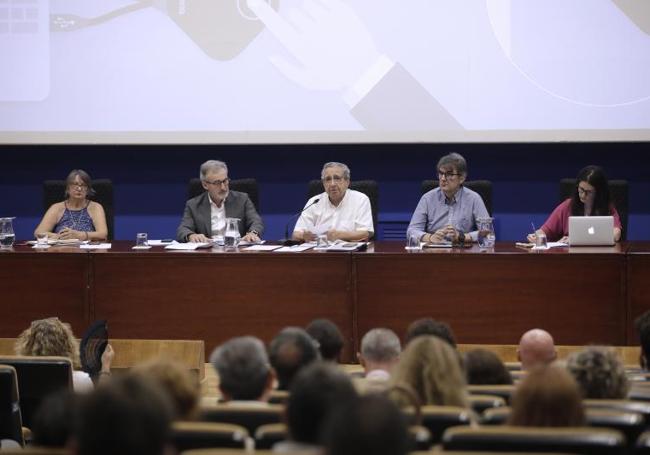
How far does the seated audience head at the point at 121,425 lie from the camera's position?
1829 millimetres

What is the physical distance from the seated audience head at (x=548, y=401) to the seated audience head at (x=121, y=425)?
35.0 inches

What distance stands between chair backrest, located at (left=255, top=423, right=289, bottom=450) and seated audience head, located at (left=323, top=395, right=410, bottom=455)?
53cm

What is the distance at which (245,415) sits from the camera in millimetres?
2611

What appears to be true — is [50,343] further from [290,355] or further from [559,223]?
[559,223]

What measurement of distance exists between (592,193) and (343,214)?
1427mm

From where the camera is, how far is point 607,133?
279 inches

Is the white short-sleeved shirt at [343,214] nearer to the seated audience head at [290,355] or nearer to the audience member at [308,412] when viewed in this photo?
the seated audience head at [290,355]

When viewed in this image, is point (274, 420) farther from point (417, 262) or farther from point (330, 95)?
point (330, 95)

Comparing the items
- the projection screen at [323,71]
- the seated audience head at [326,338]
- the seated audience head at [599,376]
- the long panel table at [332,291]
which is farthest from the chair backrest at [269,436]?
the projection screen at [323,71]

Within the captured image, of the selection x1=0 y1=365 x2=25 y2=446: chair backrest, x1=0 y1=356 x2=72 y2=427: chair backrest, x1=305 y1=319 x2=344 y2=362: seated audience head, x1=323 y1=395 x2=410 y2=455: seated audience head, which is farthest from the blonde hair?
x1=323 y1=395 x2=410 y2=455: seated audience head

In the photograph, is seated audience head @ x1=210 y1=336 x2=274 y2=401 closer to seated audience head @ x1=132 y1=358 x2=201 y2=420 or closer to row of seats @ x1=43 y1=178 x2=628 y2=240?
seated audience head @ x1=132 y1=358 x2=201 y2=420

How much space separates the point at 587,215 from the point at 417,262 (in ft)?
3.85

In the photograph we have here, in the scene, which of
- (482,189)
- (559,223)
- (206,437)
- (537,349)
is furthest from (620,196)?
(206,437)

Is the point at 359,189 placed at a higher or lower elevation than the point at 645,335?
higher
